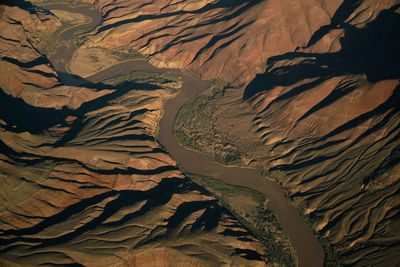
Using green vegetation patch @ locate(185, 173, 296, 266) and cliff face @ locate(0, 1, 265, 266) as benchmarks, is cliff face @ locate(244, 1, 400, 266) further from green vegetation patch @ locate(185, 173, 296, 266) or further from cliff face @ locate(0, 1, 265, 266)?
cliff face @ locate(0, 1, 265, 266)

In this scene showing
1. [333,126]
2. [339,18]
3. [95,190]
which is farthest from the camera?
[339,18]

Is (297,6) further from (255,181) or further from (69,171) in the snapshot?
(69,171)

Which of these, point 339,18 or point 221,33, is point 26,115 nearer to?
point 221,33

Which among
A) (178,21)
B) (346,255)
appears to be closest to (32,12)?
(178,21)

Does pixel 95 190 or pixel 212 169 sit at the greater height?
pixel 95 190

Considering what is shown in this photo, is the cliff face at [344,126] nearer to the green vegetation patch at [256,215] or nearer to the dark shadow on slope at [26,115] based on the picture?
the green vegetation patch at [256,215]

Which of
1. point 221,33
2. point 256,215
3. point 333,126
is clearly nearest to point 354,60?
point 333,126
